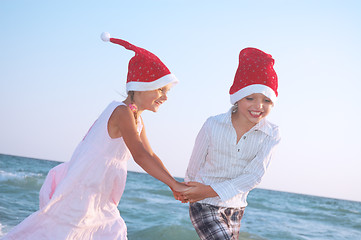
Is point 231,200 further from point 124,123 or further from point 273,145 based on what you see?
point 124,123

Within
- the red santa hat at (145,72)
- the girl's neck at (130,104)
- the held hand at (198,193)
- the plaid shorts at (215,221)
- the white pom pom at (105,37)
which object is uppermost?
the white pom pom at (105,37)

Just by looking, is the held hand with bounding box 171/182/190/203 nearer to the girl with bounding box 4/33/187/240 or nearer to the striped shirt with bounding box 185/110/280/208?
the girl with bounding box 4/33/187/240

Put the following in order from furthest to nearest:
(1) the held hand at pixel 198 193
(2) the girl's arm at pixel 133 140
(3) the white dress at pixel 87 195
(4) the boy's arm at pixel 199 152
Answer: (4) the boy's arm at pixel 199 152, (1) the held hand at pixel 198 193, (2) the girl's arm at pixel 133 140, (3) the white dress at pixel 87 195

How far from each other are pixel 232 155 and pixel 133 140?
2.77 feet

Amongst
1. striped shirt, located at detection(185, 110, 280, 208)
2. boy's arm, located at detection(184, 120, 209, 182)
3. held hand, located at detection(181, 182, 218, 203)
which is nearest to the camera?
held hand, located at detection(181, 182, 218, 203)

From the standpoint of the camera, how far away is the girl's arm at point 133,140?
2.74 meters

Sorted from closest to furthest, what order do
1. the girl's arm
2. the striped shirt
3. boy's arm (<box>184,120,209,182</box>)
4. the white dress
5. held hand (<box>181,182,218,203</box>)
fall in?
the white dress, the girl's arm, held hand (<box>181,182,218,203</box>), the striped shirt, boy's arm (<box>184,120,209,182</box>)

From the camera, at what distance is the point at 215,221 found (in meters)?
3.07

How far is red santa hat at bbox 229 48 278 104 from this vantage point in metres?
3.20

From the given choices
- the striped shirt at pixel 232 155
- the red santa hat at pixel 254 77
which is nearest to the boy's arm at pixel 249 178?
the striped shirt at pixel 232 155

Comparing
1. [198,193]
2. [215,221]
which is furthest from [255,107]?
[215,221]

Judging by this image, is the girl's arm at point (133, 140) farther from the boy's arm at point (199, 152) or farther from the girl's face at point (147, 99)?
the boy's arm at point (199, 152)

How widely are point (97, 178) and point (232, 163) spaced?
104 centimetres

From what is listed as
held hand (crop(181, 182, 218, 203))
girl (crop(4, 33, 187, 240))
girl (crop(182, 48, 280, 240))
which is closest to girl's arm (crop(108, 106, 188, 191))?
girl (crop(4, 33, 187, 240))
